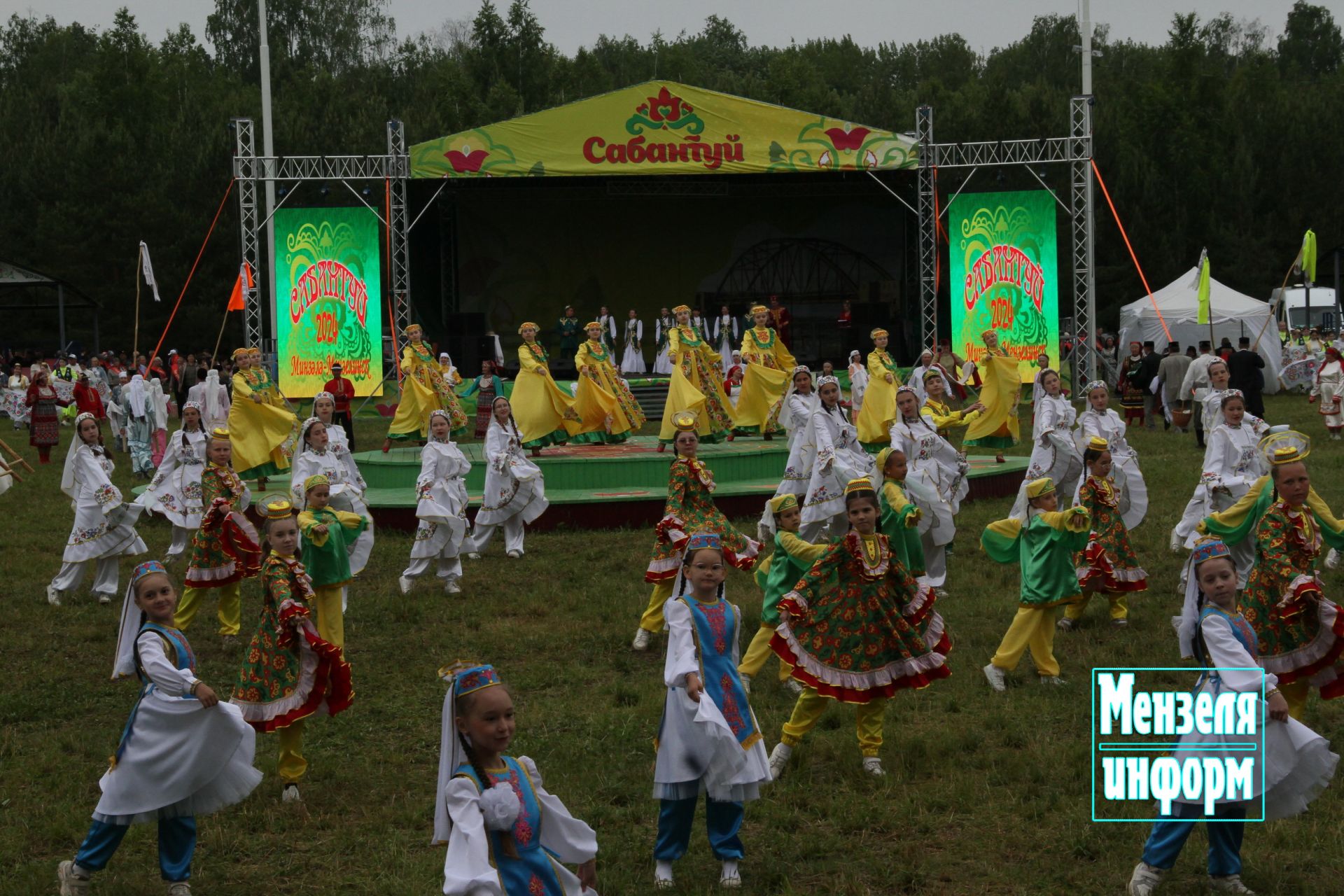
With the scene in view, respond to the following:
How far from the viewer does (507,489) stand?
12711 mm

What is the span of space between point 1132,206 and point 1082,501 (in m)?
36.3

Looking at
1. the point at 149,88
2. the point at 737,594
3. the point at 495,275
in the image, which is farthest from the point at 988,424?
the point at 149,88

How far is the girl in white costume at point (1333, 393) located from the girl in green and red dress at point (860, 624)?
15.2 metres

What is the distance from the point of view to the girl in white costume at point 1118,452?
33.4ft

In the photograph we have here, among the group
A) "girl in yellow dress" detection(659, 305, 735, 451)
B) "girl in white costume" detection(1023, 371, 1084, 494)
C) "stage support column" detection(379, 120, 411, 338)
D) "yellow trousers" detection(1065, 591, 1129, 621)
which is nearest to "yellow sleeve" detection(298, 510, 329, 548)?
"yellow trousers" detection(1065, 591, 1129, 621)

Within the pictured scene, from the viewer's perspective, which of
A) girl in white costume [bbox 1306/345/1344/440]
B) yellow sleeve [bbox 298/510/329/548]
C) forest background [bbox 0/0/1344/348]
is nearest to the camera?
yellow sleeve [bbox 298/510/329/548]

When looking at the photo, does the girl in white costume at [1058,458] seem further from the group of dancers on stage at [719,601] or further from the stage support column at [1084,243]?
the stage support column at [1084,243]

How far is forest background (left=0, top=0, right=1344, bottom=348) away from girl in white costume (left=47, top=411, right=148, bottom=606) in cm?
2531

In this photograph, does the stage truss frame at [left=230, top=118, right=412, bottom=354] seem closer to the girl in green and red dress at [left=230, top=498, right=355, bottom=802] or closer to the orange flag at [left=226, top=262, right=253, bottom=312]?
the orange flag at [left=226, top=262, right=253, bottom=312]

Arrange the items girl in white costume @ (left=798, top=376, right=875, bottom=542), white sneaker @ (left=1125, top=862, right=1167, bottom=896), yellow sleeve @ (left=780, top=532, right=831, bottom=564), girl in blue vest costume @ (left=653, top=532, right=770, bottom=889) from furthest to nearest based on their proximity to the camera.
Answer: girl in white costume @ (left=798, top=376, right=875, bottom=542) < yellow sleeve @ (left=780, top=532, right=831, bottom=564) < girl in blue vest costume @ (left=653, top=532, right=770, bottom=889) < white sneaker @ (left=1125, top=862, right=1167, bottom=896)

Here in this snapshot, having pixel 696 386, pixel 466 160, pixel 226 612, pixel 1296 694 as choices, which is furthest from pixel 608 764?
pixel 466 160

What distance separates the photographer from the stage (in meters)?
14.5

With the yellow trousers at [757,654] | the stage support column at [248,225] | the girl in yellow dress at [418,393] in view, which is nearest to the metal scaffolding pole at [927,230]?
the girl in yellow dress at [418,393]

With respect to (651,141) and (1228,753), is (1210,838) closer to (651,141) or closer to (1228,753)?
(1228,753)
